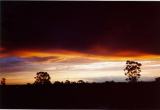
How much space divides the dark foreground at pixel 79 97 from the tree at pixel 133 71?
7 cm

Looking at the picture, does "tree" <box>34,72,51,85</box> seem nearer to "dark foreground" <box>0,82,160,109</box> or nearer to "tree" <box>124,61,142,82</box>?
"dark foreground" <box>0,82,160,109</box>

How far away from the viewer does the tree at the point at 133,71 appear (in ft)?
6.91

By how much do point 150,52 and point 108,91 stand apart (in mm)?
574

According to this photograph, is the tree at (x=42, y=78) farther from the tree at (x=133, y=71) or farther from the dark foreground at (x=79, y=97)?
the tree at (x=133, y=71)

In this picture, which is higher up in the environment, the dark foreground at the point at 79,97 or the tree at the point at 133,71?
the tree at the point at 133,71

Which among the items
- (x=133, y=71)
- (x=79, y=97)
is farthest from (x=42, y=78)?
(x=133, y=71)

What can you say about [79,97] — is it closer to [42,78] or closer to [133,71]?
[42,78]

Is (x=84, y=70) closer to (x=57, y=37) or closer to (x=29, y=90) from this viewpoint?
(x=57, y=37)

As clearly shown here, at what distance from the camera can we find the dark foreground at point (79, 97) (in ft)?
6.98

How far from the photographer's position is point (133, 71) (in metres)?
2.11

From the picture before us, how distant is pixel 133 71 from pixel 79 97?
1.96ft

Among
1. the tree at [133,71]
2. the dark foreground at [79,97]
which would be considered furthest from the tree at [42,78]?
the tree at [133,71]

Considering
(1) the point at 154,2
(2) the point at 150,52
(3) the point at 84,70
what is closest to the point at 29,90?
(3) the point at 84,70

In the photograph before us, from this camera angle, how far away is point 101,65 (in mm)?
2133
